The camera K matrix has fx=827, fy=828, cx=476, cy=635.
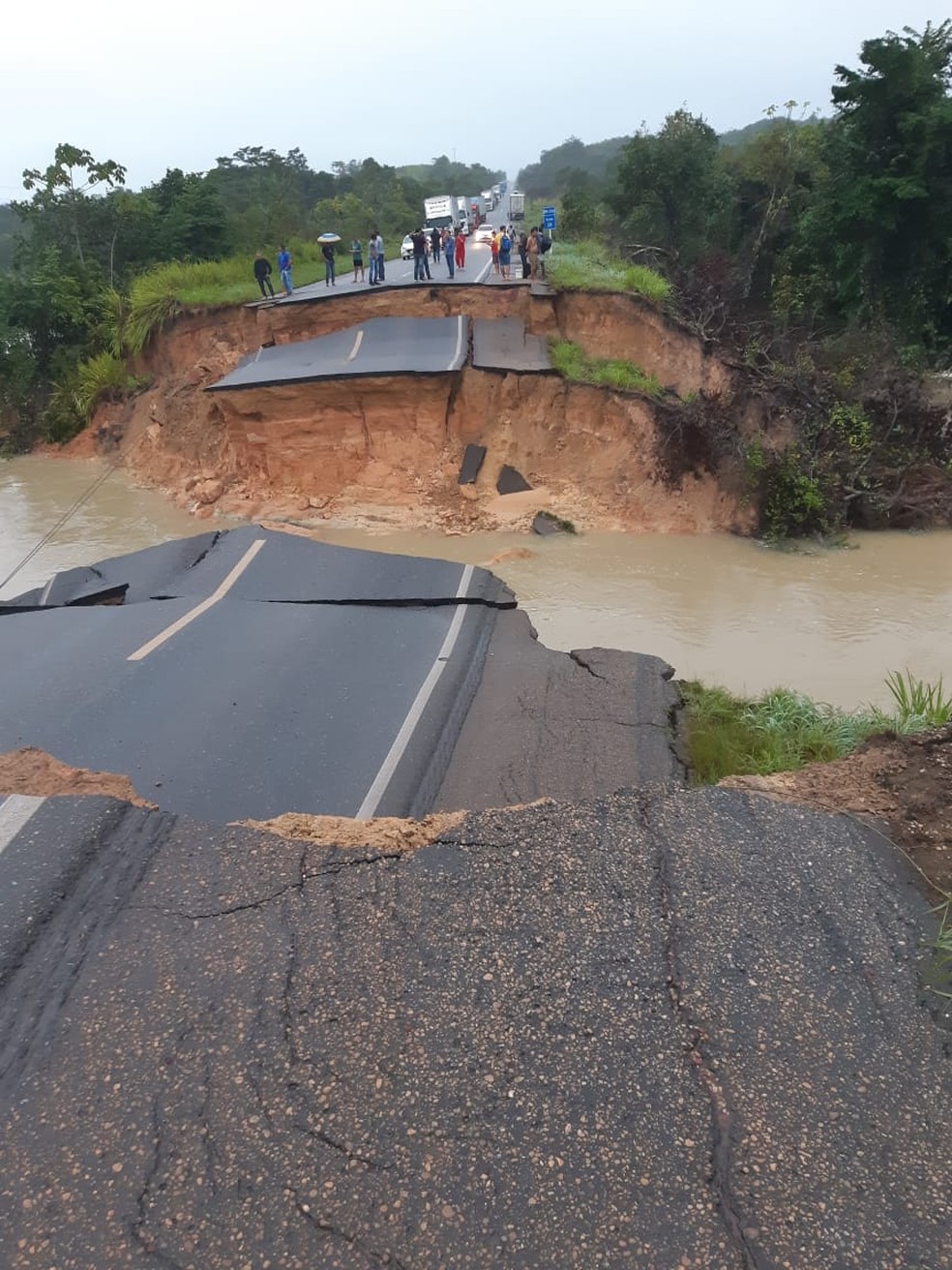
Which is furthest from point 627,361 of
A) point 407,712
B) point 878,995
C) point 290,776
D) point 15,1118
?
point 15,1118

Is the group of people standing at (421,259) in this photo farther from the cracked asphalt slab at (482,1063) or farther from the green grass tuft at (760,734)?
the cracked asphalt slab at (482,1063)

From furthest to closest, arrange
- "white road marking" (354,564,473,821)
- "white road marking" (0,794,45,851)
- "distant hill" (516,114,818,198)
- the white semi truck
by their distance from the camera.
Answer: "distant hill" (516,114,818,198), the white semi truck, "white road marking" (354,564,473,821), "white road marking" (0,794,45,851)

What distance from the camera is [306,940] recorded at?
328cm

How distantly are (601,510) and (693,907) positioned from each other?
12223mm

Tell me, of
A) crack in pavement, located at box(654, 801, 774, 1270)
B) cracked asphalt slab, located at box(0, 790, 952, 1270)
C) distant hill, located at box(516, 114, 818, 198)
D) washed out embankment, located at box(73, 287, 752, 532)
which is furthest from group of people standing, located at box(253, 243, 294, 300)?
distant hill, located at box(516, 114, 818, 198)

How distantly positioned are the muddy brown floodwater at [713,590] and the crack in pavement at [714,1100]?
20.4 feet

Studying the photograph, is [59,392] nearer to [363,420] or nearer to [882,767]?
[363,420]

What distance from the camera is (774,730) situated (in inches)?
259

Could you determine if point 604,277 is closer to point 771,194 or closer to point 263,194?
point 771,194

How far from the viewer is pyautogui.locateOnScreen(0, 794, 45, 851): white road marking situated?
366 centimetres

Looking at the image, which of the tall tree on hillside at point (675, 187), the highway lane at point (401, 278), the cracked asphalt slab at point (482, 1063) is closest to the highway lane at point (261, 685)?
the cracked asphalt slab at point (482, 1063)

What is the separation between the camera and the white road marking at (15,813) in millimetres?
3660

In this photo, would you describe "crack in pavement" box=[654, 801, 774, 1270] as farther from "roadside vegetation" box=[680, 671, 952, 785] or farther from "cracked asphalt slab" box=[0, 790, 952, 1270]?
"roadside vegetation" box=[680, 671, 952, 785]

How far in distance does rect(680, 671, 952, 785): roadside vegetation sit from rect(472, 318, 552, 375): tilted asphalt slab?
10331 mm
